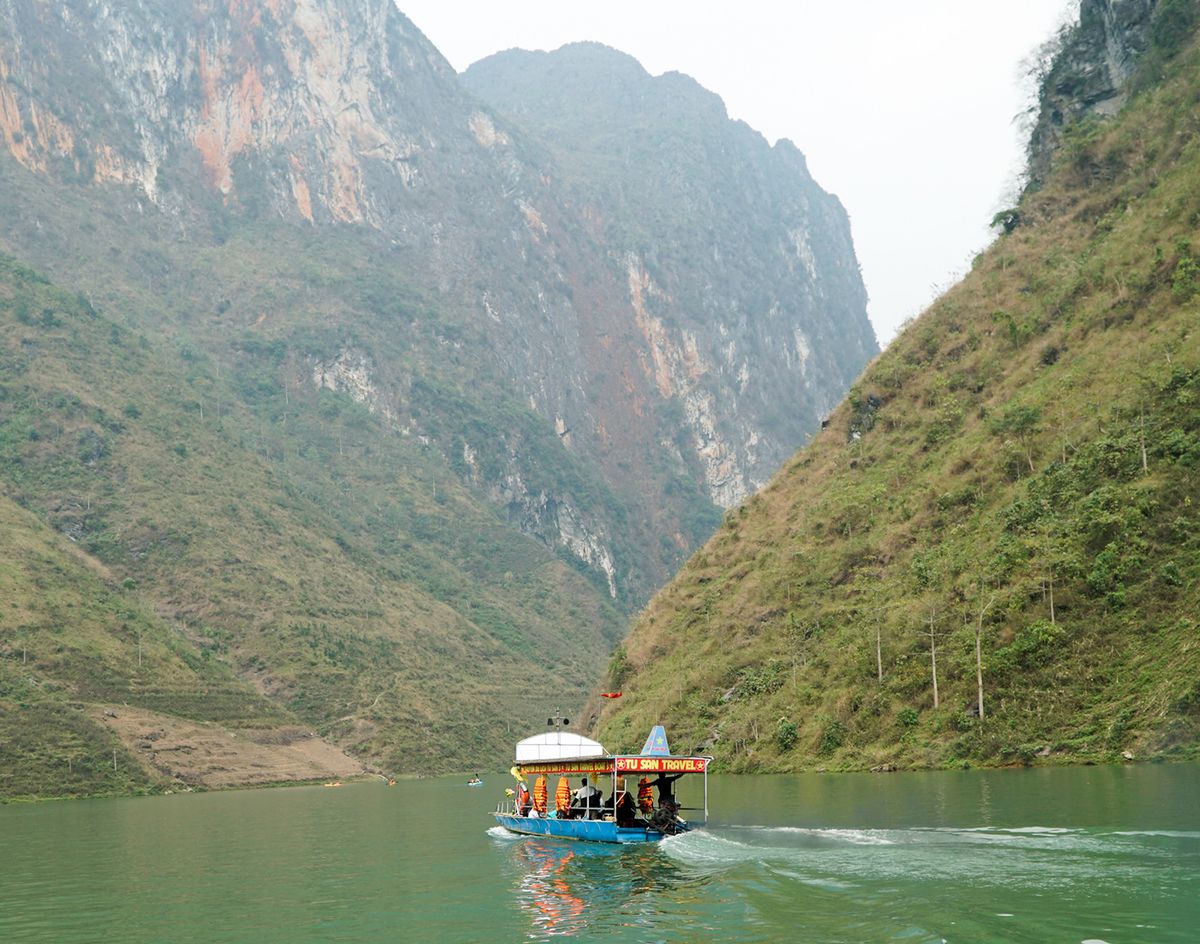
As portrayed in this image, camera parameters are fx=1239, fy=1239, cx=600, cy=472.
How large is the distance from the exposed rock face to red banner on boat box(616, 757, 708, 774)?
92.4 metres

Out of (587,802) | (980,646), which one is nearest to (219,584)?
(980,646)

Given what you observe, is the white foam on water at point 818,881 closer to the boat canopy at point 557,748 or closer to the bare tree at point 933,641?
the boat canopy at point 557,748

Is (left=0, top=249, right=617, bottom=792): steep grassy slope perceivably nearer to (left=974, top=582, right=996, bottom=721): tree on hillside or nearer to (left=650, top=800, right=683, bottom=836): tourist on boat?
(left=974, top=582, right=996, bottom=721): tree on hillside

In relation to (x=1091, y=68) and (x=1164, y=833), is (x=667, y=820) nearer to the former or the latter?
(x=1164, y=833)

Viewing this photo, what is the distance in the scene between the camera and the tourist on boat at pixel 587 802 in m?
52.0

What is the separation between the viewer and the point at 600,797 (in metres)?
52.9

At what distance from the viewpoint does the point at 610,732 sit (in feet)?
339

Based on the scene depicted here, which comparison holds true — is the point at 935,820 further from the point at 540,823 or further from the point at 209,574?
the point at 209,574

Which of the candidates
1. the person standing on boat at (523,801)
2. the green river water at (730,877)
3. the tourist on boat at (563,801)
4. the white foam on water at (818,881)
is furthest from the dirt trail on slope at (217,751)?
the white foam on water at (818,881)

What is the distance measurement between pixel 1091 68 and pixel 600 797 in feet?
322

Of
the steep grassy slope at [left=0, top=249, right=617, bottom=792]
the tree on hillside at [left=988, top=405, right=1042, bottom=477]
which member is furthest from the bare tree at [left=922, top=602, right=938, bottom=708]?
the steep grassy slope at [left=0, top=249, right=617, bottom=792]

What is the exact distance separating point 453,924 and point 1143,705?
44252 millimetres

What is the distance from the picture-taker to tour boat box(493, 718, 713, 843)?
48562mm

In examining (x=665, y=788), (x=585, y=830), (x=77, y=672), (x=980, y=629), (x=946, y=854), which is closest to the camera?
(x=946, y=854)
